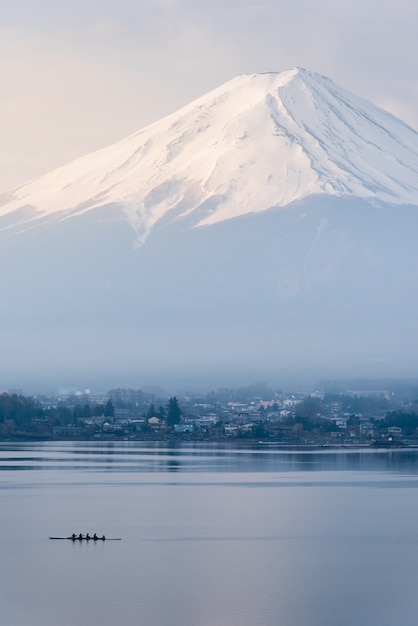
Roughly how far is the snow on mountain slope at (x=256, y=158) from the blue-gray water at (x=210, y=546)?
7424 centimetres

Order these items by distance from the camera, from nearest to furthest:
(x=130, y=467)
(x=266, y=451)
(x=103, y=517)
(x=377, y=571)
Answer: (x=377, y=571) < (x=103, y=517) < (x=130, y=467) < (x=266, y=451)

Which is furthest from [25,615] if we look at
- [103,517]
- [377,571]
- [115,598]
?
[103,517]

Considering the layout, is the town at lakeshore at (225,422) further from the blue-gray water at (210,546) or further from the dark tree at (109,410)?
the blue-gray water at (210,546)

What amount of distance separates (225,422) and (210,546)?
53.4 metres

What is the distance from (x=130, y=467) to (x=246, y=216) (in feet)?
251

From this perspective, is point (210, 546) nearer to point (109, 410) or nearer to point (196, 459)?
point (196, 459)

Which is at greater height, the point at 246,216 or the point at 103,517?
the point at 246,216

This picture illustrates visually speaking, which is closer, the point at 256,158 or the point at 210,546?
the point at 210,546

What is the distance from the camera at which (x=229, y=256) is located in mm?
130250

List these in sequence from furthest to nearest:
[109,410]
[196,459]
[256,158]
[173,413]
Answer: [256,158] < [109,410] < [173,413] < [196,459]

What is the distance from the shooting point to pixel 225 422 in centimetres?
8438

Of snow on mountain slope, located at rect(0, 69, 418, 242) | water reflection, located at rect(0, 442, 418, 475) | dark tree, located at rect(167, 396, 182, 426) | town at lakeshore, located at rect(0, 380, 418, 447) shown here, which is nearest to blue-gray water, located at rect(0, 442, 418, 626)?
water reflection, located at rect(0, 442, 418, 475)

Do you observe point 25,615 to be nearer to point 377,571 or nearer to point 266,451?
point 377,571

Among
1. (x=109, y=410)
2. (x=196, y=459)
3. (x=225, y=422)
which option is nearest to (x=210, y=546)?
(x=196, y=459)
